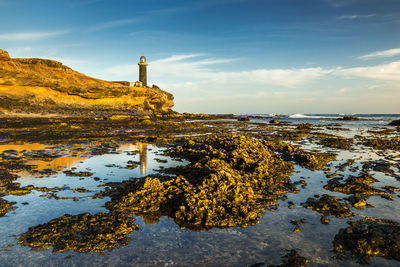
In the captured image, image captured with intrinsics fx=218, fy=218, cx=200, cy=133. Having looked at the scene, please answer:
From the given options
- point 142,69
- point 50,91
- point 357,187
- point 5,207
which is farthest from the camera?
point 142,69

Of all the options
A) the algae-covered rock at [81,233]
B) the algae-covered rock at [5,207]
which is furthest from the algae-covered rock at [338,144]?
the algae-covered rock at [5,207]

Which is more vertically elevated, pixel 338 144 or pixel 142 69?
pixel 142 69

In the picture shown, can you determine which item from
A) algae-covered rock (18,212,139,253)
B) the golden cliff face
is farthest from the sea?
algae-covered rock (18,212,139,253)

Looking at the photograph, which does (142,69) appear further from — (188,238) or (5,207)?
(188,238)

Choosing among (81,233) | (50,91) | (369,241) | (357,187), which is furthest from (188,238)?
(50,91)

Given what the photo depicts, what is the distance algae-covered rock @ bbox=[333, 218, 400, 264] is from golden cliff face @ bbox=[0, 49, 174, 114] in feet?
122

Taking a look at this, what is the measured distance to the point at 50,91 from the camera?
35812 mm

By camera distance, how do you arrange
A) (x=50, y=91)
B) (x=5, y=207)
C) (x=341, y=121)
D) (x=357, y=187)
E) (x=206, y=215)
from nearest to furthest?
(x=206, y=215) → (x=5, y=207) → (x=357, y=187) → (x=50, y=91) → (x=341, y=121)

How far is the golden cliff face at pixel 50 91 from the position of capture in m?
31.0

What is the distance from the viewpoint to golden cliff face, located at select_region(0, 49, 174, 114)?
3103cm

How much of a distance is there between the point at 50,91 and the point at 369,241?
43194mm

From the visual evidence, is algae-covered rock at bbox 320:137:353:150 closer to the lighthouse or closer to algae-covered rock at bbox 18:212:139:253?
algae-covered rock at bbox 18:212:139:253

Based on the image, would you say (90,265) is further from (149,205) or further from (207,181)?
(207,181)

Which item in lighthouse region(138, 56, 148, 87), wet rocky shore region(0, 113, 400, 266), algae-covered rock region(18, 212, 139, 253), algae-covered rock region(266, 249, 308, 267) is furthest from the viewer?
lighthouse region(138, 56, 148, 87)
